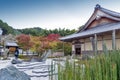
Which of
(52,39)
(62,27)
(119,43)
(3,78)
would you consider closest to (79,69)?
(3,78)

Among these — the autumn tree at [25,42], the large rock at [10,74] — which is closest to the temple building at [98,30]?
the large rock at [10,74]

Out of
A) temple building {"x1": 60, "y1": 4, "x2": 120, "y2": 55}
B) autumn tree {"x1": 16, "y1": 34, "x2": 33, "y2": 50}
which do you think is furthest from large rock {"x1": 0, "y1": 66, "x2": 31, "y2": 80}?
autumn tree {"x1": 16, "y1": 34, "x2": 33, "y2": 50}

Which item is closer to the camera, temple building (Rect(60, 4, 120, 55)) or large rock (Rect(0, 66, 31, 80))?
large rock (Rect(0, 66, 31, 80))

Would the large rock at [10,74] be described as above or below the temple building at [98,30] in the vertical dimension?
below

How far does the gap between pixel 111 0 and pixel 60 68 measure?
31.6 feet

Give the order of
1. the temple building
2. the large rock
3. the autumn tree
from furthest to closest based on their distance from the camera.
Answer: the autumn tree, the temple building, the large rock

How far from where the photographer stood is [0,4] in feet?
51.0

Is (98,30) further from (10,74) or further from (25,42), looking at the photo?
(25,42)

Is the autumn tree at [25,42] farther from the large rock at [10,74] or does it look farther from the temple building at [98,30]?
the large rock at [10,74]

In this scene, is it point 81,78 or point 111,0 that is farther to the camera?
point 111,0

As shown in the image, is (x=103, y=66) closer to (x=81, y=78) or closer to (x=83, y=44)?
(x=81, y=78)

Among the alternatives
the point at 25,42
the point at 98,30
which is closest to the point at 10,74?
the point at 98,30

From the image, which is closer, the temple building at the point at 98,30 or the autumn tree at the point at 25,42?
the temple building at the point at 98,30

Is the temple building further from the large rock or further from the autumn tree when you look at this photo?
the autumn tree
